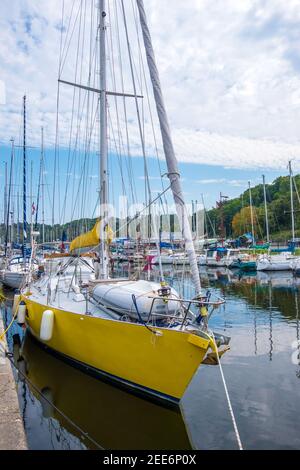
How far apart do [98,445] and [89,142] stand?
10.3 m

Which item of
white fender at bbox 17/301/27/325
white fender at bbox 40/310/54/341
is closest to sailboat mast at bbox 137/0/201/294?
white fender at bbox 40/310/54/341

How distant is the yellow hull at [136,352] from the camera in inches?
271

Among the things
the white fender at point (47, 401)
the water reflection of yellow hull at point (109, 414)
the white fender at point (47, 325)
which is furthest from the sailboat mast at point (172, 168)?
the white fender at point (47, 325)

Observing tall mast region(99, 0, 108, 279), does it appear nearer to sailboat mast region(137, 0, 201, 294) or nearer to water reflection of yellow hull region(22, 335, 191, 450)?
water reflection of yellow hull region(22, 335, 191, 450)

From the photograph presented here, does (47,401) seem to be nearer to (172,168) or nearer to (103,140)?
(172,168)

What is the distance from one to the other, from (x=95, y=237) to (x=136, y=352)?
4355mm

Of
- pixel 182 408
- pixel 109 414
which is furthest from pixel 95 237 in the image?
pixel 182 408

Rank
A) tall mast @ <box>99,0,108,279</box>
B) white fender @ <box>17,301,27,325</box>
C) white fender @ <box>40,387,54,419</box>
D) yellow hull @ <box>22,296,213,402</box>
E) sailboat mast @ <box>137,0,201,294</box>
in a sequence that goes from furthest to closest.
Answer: white fender @ <box>17,301,27,325</box> → tall mast @ <box>99,0,108,279</box> → white fender @ <box>40,387,54,419</box> → sailboat mast @ <box>137,0,201,294</box> → yellow hull @ <box>22,296,213,402</box>

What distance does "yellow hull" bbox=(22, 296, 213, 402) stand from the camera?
22.6 ft

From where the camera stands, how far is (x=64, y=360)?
34.0ft

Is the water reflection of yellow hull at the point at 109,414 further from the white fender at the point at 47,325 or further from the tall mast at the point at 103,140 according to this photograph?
the tall mast at the point at 103,140

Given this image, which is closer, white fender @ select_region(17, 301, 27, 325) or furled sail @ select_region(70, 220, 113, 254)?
furled sail @ select_region(70, 220, 113, 254)

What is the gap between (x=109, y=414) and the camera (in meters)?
7.46
